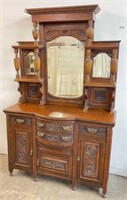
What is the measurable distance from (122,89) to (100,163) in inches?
35.2

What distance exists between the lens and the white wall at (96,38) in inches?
85.3

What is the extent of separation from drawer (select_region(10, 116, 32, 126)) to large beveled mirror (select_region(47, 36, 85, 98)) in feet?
1.65

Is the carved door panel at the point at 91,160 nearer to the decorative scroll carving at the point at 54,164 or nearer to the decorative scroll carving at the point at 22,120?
the decorative scroll carving at the point at 54,164

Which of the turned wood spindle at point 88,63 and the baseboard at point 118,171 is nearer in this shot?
the turned wood spindle at point 88,63

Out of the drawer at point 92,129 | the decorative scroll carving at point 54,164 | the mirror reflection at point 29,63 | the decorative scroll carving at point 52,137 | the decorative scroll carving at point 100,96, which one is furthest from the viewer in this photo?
the mirror reflection at point 29,63

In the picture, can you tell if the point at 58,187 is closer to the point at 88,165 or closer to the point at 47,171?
the point at 47,171

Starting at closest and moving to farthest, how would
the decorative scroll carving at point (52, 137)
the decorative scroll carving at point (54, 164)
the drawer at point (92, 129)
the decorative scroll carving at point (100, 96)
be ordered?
the drawer at point (92, 129)
the decorative scroll carving at point (52, 137)
the decorative scroll carving at point (54, 164)
the decorative scroll carving at point (100, 96)

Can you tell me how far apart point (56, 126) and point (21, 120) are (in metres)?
0.44

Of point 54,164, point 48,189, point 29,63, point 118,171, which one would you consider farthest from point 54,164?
point 29,63

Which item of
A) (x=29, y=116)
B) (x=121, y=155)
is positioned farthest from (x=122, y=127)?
(x=29, y=116)

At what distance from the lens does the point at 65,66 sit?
2.35 metres

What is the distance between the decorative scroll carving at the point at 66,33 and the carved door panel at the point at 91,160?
44.8 inches

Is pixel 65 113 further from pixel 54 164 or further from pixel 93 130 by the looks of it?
pixel 54 164

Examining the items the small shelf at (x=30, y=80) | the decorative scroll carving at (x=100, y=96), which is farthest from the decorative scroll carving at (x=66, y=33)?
the decorative scroll carving at (x=100, y=96)
